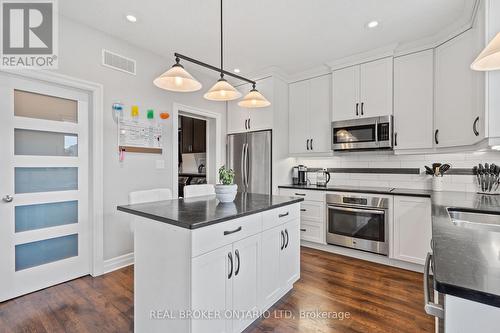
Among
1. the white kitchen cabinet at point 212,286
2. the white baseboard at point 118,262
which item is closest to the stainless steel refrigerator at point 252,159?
the white baseboard at point 118,262

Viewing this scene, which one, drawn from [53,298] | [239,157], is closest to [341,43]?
[239,157]

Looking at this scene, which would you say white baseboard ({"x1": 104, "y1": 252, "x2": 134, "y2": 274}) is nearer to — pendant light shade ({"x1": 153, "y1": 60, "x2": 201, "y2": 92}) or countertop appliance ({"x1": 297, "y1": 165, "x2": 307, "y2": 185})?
pendant light shade ({"x1": 153, "y1": 60, "x2": 201, "y2": 92})

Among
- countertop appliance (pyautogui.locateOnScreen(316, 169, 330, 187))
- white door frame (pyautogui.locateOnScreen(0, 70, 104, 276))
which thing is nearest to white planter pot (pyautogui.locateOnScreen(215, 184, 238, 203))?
white door frame (pyautogui.locateOnScreen(0, 70, 104, 276))

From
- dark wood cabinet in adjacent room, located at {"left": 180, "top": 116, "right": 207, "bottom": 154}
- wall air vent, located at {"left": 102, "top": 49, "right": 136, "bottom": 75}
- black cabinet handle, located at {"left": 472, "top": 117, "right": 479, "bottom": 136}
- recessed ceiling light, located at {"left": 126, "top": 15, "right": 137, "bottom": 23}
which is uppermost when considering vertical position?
recessed ceiling light, located at {"left": 126, "top": 15, "right": 137, "bottom": 23}

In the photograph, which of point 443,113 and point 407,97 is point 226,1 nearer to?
point 407,97

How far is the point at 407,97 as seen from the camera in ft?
9.73

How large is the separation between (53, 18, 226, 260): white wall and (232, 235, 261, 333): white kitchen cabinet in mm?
1910

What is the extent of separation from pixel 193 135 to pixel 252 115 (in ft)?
5.56

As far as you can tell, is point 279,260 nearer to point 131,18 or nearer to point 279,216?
point 279,216

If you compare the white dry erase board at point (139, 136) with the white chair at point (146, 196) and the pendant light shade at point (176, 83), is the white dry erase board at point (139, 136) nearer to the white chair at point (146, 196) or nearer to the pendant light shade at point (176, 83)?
the white chair at point (146, 196)

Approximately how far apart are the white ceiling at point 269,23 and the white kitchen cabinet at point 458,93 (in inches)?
10.8

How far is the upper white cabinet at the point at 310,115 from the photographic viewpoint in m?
3.68

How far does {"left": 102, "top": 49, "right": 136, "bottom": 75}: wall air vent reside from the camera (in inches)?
→ 107

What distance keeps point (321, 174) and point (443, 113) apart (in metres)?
1.75
